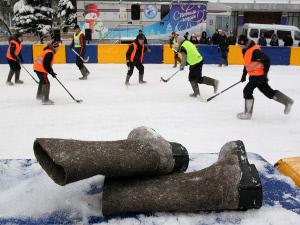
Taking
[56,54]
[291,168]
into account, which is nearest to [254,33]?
[56,54]

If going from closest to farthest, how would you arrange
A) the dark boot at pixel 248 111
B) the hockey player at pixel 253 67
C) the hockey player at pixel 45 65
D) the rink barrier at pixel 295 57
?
the hockey player at pixel 253 67 → the dark boot at pixel 248 111 → the hockey player at pixel 45 65 → the rink barrier at pixel 295 57

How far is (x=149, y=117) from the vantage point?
253 inches

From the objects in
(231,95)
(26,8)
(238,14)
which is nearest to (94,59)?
(231,95)

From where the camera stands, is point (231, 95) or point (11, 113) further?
point (231, 95)

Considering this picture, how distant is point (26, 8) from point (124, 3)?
864 centimetres

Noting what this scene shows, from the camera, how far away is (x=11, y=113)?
676cm

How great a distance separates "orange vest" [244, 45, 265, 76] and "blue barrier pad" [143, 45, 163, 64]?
8482 millimetres

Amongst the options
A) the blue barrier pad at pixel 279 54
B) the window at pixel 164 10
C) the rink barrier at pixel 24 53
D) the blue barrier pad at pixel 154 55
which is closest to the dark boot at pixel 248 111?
the blue barrier pad at pixel 279 54

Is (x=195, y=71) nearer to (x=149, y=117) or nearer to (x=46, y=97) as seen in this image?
(x=149, y=117)

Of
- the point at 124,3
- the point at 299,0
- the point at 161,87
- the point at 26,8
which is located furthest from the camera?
the point at 299,0

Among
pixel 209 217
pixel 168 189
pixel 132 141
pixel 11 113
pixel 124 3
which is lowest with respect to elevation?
pixel 11 113

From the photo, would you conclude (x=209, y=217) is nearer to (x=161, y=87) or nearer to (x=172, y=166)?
(x=172, y=166)

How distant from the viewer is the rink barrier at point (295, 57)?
13.9 m

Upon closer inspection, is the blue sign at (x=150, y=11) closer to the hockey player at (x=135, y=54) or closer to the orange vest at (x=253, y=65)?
the hockey player at (x=135, y=54)
